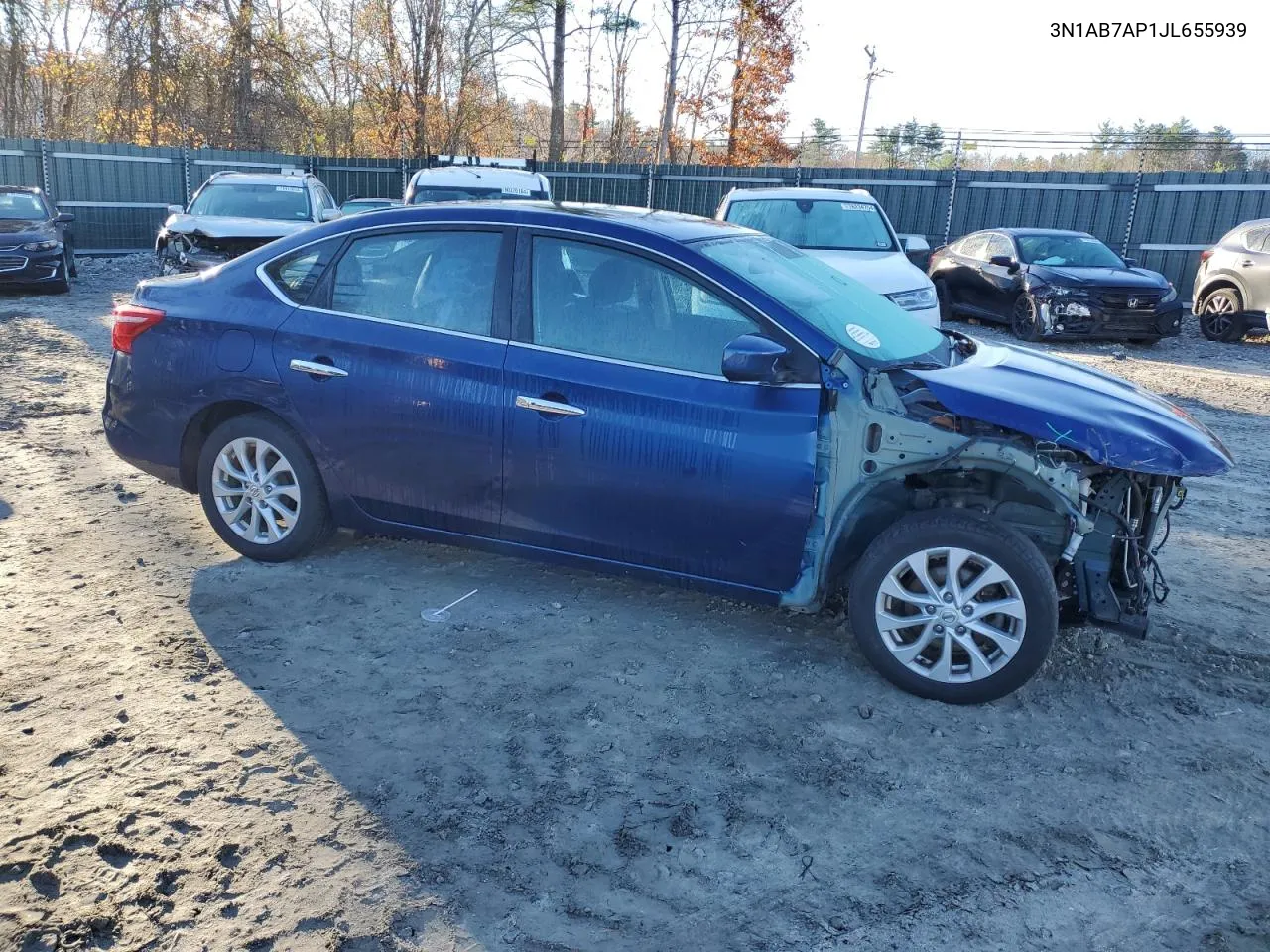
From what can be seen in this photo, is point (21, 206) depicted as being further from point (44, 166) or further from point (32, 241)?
point (44, 166)

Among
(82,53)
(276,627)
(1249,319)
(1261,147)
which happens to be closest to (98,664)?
(276,627)

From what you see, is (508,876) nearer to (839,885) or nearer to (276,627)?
(839,885)

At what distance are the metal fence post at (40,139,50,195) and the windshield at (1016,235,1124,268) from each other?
18.7 meters

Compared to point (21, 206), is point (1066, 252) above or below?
above

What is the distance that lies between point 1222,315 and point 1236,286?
0.50 metres

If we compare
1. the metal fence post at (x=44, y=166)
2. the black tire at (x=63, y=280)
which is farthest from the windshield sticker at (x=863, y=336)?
the metal fence post at (x=44, y=166)

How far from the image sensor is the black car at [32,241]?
13.9 meters

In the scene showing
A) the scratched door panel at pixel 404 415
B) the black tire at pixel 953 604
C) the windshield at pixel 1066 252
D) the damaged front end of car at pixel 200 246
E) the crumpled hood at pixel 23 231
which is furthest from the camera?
the crumpled hood at pixel 23 231

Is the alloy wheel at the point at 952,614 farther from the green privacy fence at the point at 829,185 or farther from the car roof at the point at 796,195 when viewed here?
the green privacy fence at the point at 829,185

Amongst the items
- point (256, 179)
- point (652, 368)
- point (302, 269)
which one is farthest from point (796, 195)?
point (256, 179)

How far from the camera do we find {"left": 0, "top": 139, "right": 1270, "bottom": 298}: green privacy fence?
60.6ft

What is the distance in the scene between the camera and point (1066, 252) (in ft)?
45.6

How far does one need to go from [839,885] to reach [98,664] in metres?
2.83

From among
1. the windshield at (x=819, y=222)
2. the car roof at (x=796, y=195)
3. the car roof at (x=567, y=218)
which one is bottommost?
the car roof at (x=567, y=218)
